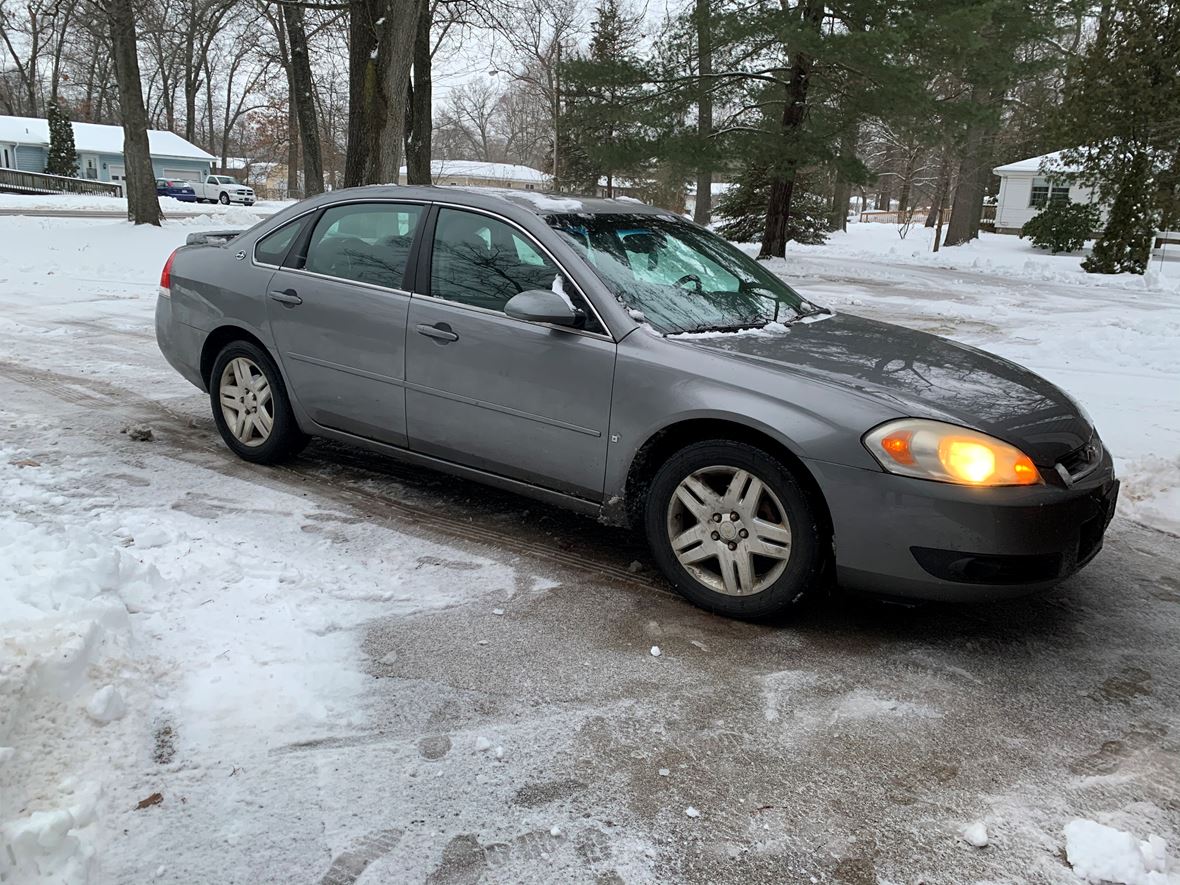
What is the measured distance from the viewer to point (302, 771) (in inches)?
104

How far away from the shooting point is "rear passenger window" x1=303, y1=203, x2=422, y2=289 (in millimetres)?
4582

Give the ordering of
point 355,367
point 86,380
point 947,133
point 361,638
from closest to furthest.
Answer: point 361,638 → point 355,367 → point 86,380 → point 947,133

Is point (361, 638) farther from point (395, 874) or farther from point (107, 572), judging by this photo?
point (395, 874)

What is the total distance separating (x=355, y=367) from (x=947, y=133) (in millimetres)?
16736

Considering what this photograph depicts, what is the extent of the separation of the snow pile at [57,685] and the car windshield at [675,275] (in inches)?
88.1

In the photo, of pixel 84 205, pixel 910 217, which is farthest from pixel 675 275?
pixel 910 217

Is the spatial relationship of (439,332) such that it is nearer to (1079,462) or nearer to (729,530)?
(729,530)

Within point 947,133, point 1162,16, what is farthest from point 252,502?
point 1162,16

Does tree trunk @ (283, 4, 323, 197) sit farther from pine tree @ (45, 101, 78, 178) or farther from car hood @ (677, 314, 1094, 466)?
pine tree @ (45, 101, 78, 178)

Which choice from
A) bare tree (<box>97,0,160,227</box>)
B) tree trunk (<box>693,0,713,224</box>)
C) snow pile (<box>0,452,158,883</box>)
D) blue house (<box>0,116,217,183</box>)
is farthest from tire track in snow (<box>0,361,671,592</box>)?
blue house (<box>0,116,217,183</box>)

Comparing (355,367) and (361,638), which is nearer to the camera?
(361,638)

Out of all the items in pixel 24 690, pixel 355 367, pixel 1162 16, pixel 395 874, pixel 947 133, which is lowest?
pixel 395 874

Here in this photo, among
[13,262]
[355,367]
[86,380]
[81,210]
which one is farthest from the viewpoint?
[81,210]

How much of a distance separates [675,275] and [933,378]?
1.26 m
